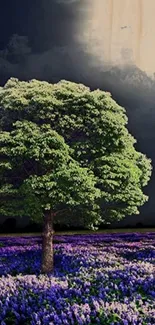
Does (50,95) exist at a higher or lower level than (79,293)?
higher

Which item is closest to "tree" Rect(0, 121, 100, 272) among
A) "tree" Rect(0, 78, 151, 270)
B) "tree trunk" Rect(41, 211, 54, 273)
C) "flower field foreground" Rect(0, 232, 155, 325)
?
"tree trunk" Rect(41, 211, 54, 273)

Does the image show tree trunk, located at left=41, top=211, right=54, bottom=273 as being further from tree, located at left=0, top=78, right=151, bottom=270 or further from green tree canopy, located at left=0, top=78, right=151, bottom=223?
green tree canopy, located at left=0, top=78, right=151, bottom=223

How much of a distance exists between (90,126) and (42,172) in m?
2.17

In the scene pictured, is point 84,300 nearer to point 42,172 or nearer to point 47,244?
point 42,172

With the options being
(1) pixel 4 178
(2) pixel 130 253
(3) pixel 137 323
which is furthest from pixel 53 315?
(2) pixel 130 253

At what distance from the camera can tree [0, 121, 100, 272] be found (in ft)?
47.6

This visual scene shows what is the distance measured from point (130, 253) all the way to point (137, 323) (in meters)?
15.3

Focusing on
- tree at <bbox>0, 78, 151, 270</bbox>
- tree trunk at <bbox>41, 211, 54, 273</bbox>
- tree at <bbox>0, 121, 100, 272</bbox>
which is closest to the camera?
tree at <bbox>0, 121, 100, 272</bbox>

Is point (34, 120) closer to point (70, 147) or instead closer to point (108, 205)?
point (70, 147)

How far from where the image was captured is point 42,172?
15.9 meters

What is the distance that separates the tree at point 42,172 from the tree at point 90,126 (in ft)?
1.60

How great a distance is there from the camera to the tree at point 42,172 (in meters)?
14.5

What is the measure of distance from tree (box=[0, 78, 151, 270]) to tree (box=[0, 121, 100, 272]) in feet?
1.60

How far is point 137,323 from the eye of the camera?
5.55 metres
